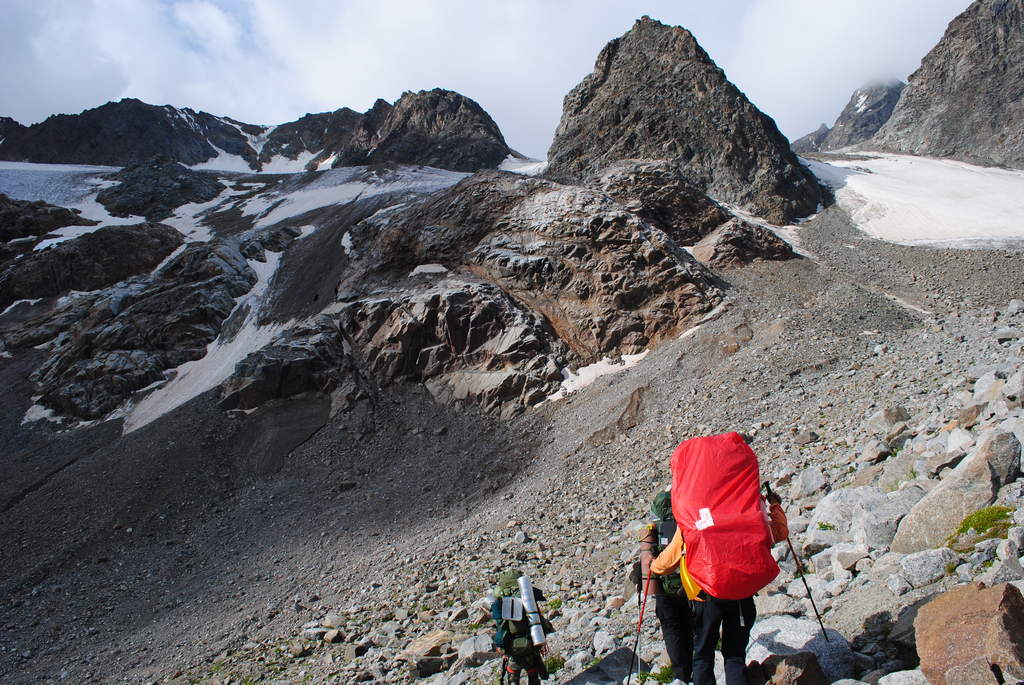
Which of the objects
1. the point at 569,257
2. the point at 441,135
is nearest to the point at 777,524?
the point at 569,257

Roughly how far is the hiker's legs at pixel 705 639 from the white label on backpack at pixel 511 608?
1.91 m

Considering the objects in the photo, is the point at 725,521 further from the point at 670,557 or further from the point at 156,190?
the point at 156,190

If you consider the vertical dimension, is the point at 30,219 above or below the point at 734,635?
above

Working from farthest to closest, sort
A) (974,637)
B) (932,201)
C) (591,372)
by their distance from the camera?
1. (932,201)
2. (591,372)
3. (974,637)

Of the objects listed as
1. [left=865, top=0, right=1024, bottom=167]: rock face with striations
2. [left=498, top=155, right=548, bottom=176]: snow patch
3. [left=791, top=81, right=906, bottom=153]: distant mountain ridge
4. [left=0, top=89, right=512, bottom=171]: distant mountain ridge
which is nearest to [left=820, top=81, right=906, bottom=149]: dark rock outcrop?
[left=791, top=81, right=906, bottom=153]: distant mountain ridge

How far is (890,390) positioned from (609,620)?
979 centimetres

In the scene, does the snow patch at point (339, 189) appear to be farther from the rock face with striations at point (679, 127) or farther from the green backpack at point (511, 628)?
the green backpack at point (511, 628)

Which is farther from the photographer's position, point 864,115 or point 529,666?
point 864,115

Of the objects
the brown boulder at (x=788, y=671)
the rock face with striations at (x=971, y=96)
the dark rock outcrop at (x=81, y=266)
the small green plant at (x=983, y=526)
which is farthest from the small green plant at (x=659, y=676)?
the rock face with striations at (x=971, y=96)

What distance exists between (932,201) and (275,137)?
126m

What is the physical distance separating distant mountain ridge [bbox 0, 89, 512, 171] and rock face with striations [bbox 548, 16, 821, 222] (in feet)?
92.1

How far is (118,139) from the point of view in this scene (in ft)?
360

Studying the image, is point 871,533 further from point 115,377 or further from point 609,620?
point 115,377

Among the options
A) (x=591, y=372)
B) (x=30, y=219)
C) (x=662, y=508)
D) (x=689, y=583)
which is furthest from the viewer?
(x=30, y=219)
